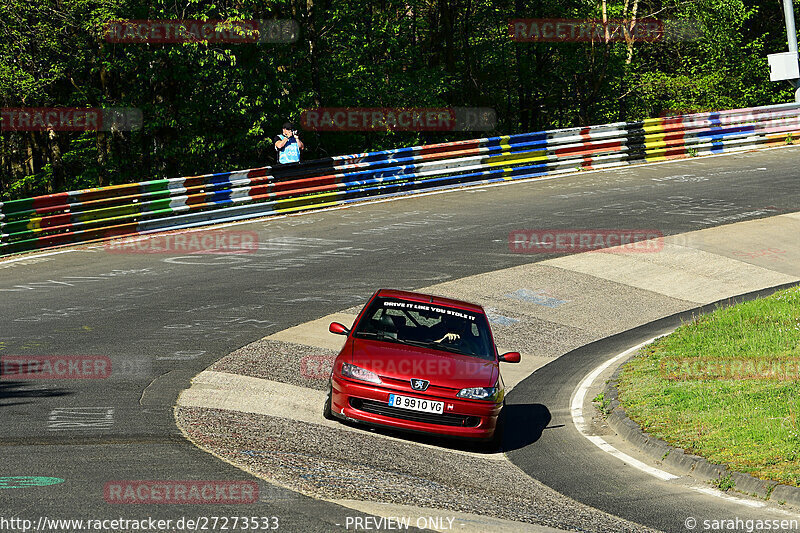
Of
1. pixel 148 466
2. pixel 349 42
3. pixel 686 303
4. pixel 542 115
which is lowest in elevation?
pixel 686 303

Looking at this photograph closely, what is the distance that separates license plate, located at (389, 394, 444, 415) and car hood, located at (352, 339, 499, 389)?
199mm

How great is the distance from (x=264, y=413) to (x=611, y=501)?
3.88 metres

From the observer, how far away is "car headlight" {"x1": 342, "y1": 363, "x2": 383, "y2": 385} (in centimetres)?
1000

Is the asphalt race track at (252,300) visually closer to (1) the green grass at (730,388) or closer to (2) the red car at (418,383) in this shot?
(2) the red car at (418,383)

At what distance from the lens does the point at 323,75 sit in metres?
27.4

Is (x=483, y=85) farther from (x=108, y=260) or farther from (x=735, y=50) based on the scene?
(x=108, y=260)

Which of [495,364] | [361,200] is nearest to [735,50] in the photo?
[361,200]

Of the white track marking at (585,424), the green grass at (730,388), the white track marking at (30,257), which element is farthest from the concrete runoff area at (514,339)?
the white track marking at (30,257)

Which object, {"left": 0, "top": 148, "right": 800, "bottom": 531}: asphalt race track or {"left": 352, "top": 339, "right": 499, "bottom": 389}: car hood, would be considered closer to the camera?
{"left": 0, "top": 148, "right": 800, "bottom": 531}: asphalt race track

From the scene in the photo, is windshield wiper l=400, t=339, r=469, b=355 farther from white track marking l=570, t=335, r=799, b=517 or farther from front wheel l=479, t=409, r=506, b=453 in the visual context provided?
white track marking l=570, t=335, r=799, b=517

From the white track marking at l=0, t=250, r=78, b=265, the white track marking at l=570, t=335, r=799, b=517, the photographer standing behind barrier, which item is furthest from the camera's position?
the photographer standing behind barrier

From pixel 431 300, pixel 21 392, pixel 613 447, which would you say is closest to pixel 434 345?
pixel 431 300

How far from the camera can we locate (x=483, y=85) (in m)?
33.6

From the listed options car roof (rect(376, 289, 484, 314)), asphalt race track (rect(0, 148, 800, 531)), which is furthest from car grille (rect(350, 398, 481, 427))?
car roof (rect(376, 289, 484, 314))
